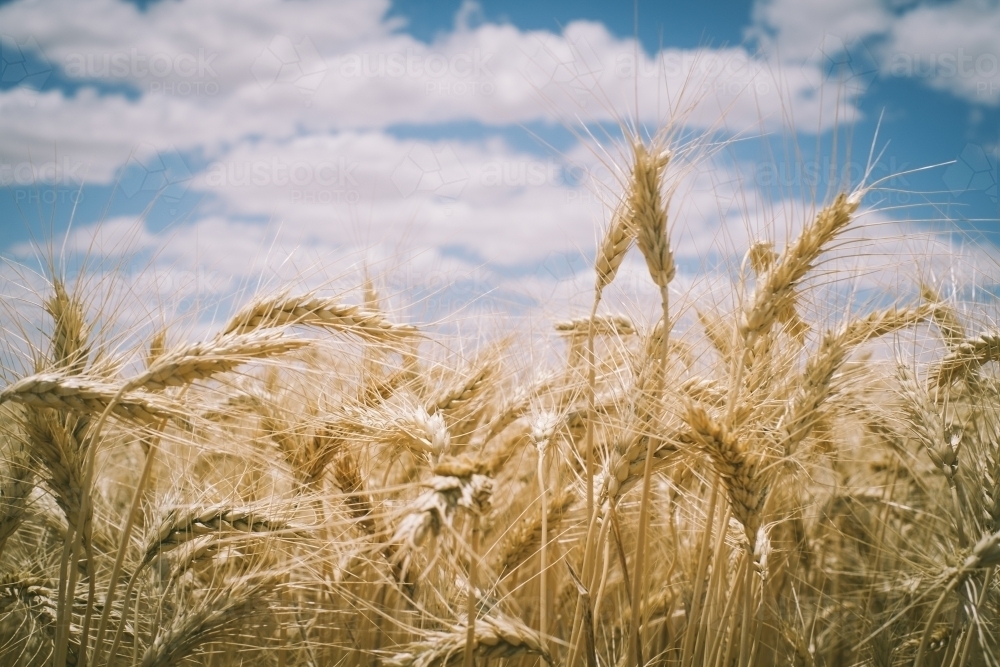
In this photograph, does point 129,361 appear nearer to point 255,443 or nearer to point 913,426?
point 255,443

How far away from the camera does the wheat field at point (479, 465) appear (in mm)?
1521

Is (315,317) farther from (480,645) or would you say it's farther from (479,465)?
(480,645)

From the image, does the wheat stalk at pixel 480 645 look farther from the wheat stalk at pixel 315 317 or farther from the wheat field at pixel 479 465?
the wheat stalk at pixel 315 317

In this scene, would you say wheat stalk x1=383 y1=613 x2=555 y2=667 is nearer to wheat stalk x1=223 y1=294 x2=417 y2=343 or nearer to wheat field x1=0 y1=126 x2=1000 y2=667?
wheat field x1=0 y1=126 x2=1000 y2=667

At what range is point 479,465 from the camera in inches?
46.6

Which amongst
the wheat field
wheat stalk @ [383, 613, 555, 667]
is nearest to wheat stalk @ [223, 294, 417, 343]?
the wheat field

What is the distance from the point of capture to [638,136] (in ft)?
5.87

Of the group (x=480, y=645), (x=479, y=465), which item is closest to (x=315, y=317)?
(x=479, y=465)

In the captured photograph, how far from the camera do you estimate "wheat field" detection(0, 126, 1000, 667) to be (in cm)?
152

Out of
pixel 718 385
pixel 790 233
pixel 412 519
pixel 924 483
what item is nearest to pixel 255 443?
pixel 412 519

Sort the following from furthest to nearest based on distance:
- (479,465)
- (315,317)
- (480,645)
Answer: (315,317) < (480,645) < (479,465)

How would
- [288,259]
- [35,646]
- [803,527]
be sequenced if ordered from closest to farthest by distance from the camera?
[288,259] → [35,646] → [803,527]

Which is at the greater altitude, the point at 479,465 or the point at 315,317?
the point at 315,317

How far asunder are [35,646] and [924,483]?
3.53m
